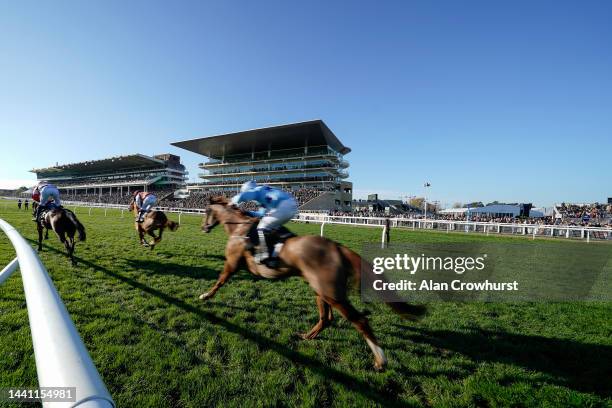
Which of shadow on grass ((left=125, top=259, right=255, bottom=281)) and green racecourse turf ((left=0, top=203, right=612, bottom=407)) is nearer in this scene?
green racecourse turf ((left=0, top=203, right=612, bottom=407))

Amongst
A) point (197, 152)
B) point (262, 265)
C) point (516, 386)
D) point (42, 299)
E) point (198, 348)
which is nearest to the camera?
point (42, 299)

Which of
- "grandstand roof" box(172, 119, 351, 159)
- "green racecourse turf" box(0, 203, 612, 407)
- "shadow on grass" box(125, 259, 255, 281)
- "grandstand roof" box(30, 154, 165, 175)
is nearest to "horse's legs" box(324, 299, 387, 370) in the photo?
"green racecourse turf" box(0, 203, 612, 407)

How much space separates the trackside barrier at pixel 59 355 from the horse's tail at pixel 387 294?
7.52 feet

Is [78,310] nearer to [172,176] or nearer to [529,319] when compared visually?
[529,319]

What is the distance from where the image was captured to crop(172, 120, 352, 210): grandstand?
44.1 meters

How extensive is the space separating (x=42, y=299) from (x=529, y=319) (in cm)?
529

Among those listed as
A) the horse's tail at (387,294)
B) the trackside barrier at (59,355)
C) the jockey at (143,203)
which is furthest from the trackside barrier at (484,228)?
the trackside barrier at (59,355)

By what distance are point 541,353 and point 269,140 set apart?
160 ft

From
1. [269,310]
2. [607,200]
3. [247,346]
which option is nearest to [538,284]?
[269,310]

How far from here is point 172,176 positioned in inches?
2712

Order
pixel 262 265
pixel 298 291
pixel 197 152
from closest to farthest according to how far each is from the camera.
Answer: pixel 262 265 → pixel 298 291 → pixel 197 152

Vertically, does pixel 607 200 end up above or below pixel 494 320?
above

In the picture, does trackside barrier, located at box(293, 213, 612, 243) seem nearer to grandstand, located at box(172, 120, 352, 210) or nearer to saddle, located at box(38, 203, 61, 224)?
saddle, located at box(38, 203, 61, 224)

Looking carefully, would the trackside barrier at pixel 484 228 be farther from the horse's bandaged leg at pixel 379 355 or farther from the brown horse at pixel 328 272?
the horse's bandaged leg at pixel 379 355
